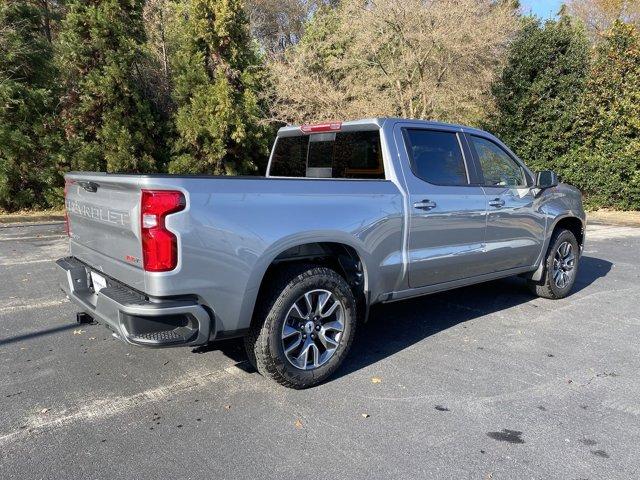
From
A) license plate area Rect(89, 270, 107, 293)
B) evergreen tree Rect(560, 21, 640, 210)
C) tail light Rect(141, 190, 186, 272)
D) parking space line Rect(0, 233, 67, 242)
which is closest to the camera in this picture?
tail light Rect(141, 190, 186, 272)

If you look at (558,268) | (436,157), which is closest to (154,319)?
(436,157)

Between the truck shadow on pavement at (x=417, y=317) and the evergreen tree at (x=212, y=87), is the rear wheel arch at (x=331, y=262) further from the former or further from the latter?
the evergreen tree at (x=212, y=87)

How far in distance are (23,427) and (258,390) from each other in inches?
57.6

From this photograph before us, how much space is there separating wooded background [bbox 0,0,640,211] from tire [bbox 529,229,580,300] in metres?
10.1

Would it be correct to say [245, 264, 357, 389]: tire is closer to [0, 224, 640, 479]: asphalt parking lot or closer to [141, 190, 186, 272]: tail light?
[0, 224, 640, 479]: asphalt parking lot

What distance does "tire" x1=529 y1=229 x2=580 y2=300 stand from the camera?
5.80 m

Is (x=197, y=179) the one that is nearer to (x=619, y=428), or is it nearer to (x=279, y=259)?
(x=279, y=259)

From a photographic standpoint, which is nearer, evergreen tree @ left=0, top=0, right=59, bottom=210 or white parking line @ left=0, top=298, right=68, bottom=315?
white parking line @ left=0, top=298, right=68, bottom=315

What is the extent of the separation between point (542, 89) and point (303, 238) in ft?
47.1

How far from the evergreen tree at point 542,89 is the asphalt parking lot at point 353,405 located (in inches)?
461

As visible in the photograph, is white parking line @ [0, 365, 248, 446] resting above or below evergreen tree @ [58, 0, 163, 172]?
below

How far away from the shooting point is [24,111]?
13359 mm

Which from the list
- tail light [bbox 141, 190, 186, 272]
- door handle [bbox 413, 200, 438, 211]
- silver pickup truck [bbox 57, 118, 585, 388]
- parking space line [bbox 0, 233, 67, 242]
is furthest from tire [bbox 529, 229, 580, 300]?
parking space line [bbox 0, 233, 67, 242]

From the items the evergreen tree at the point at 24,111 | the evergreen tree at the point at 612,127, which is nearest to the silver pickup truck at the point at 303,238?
the evergreen tree at the point at 24,111
